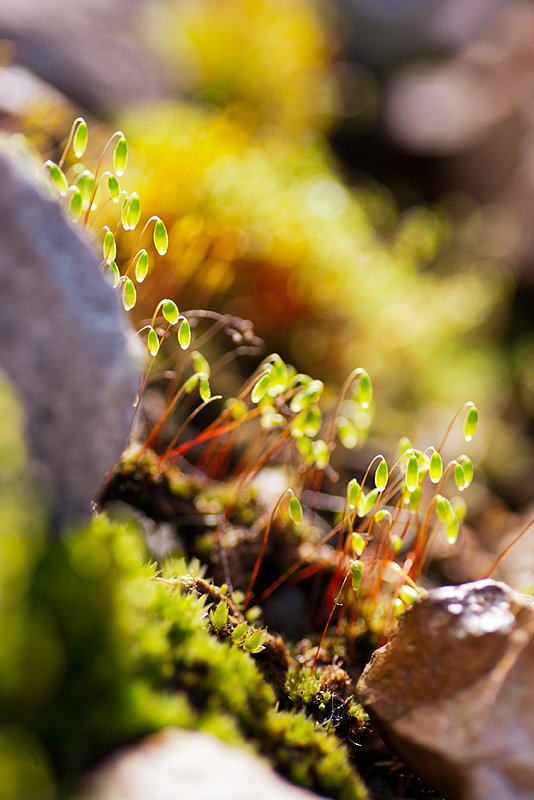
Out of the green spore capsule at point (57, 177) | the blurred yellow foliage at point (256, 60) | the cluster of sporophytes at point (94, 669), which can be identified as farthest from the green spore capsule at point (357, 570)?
the blurred yellow foliage at point (256, 60)

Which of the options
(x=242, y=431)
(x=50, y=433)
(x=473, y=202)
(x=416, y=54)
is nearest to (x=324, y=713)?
(x=50, y=433)

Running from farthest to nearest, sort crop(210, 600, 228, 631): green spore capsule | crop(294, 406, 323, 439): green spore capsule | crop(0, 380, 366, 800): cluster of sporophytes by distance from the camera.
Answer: crop(294, 406, 323, 439): green spore capsule < crop(210, 600, 228, 631): green spore capsule < crop(0, 380, 366, 800): cluster of sporophytes

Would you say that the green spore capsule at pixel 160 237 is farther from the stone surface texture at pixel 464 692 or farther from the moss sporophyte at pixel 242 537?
the stone surface texture at pixel 464 692

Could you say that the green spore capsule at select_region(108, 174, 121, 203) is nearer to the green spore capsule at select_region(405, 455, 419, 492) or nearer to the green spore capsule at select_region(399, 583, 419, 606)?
the green spore capsule at select_region(405, 455, 419, 492)

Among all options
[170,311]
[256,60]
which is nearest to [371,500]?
[170,311]

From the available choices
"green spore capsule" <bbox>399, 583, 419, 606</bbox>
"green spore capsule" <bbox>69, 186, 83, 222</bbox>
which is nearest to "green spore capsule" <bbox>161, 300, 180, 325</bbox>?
"green spore capsule" <bbox>69, 186, 83, 222</bbox>

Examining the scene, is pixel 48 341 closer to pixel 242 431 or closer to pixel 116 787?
pixel 116 787

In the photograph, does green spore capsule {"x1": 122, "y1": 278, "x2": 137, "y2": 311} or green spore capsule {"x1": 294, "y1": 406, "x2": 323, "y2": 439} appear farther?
green spore capsule {"x1": 294, "y1": 406, "x2": 323, "y2": 439}
